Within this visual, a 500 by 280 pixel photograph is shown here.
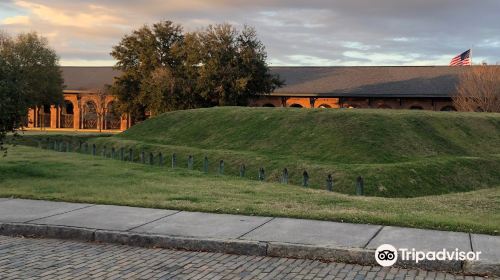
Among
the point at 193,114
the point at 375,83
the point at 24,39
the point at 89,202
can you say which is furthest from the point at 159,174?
the point at 24,39

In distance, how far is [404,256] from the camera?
6.33 m

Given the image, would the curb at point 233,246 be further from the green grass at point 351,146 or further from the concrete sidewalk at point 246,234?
the green grass at point 351,146

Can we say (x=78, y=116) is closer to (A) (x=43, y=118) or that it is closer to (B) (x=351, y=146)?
(A) (x=43, y=118)

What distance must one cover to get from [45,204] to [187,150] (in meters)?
18.5

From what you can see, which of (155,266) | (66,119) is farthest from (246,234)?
(66,119)

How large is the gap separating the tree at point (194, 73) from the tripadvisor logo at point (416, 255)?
135 ft

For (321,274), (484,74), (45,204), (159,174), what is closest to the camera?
(321,274)

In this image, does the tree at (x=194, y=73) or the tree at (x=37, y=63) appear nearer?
the tree at (x=194, y=73)

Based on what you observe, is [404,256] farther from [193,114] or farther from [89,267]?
[193,114]

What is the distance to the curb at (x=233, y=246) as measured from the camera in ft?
20.1

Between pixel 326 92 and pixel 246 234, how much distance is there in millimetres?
49589

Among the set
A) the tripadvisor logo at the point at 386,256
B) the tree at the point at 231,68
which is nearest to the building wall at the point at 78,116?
the tree at the point at 231,68

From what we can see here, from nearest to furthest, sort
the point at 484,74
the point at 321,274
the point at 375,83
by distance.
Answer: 1. the point at 321,274
2. the point at 484,74
3. the point at 375,83

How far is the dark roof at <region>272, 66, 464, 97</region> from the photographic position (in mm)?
53656
